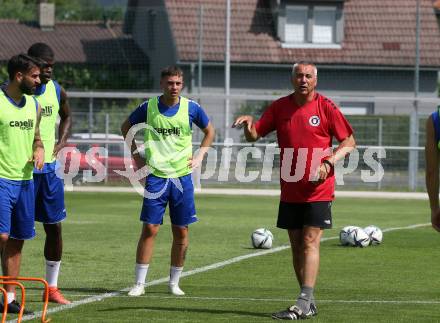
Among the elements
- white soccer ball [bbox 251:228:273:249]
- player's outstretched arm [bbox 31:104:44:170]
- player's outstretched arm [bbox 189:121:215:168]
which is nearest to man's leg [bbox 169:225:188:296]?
player's outstretched arm [bbox 189:121:215:168]

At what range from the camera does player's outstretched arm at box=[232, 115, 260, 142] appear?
9.97 metres

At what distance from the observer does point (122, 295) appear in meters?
11.3

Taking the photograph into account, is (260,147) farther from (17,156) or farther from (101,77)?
(17,156)

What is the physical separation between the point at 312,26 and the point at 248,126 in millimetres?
35800

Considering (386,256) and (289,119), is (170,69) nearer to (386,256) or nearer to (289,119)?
(289,119)

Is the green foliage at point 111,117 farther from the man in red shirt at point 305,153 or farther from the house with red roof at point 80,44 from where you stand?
the man in red shirt at point 305,153

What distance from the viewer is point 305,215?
1017 centimetres

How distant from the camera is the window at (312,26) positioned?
44906mm

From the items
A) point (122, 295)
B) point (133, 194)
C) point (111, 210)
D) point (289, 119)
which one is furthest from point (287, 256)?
point (133, 194)

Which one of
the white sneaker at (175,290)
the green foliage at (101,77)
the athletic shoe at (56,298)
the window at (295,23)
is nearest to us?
the athletic shoe at (56,298)

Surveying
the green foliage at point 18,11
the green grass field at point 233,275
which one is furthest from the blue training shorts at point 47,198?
the green foliage at point 18,11

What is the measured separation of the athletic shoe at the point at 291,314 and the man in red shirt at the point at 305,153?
0.21m

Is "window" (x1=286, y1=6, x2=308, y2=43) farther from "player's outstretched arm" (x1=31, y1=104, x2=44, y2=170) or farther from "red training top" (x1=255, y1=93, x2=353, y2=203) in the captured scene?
"player's outstretched arm" (x1=31, y1=104, x2=44, y2=170)

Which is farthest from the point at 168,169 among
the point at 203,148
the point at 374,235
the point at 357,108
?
the point at 357,108
